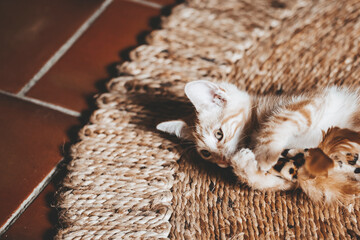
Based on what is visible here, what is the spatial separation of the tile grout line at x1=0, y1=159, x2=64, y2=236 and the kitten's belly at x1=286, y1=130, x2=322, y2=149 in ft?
2.62

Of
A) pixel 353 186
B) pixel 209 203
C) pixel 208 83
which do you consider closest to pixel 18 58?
pixel 208 83

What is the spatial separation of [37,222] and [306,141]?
86 cm

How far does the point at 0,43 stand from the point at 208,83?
114 cm

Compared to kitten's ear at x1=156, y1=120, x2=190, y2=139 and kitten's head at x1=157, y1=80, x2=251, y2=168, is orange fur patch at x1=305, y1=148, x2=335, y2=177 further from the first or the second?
kitten's ear at x1=156, y1=120, x2=190, y2=139

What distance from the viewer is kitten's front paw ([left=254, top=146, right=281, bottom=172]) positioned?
35.3 inches

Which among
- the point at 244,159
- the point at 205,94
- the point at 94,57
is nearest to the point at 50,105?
the point at 94,57

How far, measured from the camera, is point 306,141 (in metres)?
0.99

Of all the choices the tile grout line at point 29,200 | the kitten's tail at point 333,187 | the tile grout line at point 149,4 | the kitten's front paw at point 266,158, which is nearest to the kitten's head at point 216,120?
the kitten's front paw at point 266,158

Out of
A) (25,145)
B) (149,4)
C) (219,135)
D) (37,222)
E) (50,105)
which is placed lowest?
(37,222)

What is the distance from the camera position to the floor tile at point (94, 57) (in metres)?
1.43

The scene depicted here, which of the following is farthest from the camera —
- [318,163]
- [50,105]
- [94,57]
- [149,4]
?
[149,4]

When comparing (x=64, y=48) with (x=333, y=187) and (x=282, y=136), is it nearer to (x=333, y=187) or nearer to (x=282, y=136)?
(x=282, y=136)

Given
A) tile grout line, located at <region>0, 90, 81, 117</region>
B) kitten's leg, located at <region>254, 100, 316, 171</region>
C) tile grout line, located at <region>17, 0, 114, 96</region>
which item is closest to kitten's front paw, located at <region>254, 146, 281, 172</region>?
kitten's leg, located at <region>254, 100, 316, 171</region>

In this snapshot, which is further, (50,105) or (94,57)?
(94,57)
